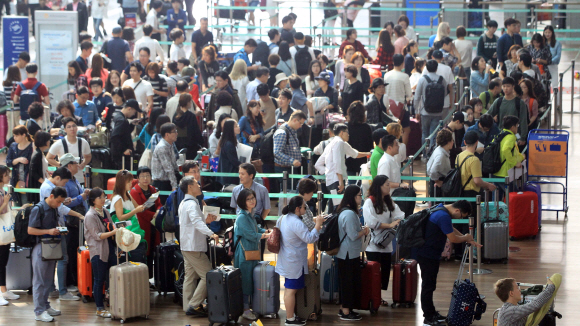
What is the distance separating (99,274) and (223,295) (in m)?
1.40

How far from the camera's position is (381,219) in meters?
8.78

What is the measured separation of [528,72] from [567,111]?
5.40 metres

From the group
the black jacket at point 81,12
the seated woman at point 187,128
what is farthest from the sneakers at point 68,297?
the black jacket at point 81,12

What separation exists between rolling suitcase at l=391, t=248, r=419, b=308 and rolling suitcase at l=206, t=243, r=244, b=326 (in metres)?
1.74

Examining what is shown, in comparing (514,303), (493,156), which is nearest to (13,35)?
(493,156)

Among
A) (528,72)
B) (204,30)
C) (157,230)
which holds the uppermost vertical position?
(204,30)

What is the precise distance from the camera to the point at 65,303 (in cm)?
917

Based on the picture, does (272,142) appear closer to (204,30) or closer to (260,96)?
(260,96)

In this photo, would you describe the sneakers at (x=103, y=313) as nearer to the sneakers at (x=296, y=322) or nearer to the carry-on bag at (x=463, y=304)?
the sneakers at (x=296, y=322)

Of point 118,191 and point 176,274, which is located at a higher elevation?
point 118,191

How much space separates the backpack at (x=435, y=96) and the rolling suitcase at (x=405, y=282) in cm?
541

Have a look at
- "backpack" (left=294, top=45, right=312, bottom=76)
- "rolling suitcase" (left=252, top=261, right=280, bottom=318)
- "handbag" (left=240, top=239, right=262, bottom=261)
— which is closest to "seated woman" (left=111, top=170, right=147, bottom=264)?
"handbag" (left=240, top=239, right=262, bottom=261)

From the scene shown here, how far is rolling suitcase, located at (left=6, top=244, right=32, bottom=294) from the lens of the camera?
946 centimetres

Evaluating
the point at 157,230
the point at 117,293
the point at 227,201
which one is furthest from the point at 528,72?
the point at 117,293
